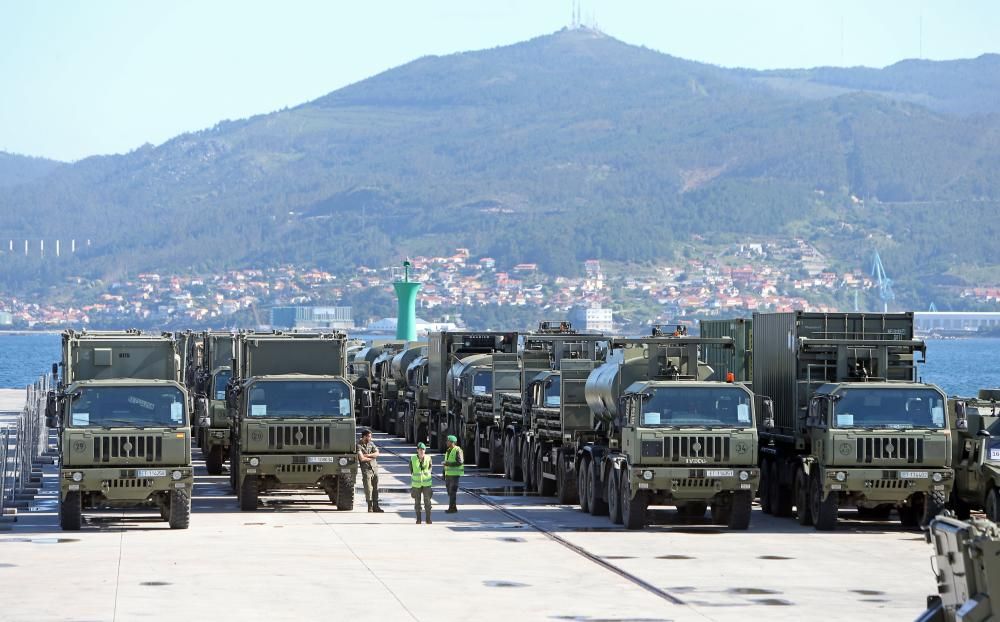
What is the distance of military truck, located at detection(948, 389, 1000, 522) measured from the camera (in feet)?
96.2

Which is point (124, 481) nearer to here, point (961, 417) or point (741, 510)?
point (741, 510)

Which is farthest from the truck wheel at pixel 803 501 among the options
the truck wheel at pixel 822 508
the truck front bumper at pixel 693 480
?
the truck front bumper at pixel 693 480

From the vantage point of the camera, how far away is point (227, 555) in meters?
25.3

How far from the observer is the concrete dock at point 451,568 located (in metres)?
20.3

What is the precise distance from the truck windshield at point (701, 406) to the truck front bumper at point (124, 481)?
23.1 ft

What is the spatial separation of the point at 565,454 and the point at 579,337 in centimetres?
1291

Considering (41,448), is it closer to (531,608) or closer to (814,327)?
(814,327)

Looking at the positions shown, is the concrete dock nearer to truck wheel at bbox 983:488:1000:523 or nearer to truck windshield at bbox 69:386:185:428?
truck wheel at bbox 983:488:1000:523

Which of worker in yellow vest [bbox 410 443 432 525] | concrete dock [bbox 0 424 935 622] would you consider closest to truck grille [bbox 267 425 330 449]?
concrete dock [bbox 0 424 935 622]

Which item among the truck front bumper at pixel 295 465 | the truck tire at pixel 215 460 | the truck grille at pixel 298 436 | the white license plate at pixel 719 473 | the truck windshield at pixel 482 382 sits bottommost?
the truck tire at pixel 215 460

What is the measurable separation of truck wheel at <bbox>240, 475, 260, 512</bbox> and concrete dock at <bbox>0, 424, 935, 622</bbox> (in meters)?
0.55

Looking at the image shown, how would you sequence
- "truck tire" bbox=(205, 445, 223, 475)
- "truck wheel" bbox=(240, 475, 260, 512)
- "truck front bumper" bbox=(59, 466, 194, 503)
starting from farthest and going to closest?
"truck tire" bbox=(205, 445, 223, 475) < "truck wheel" bbox=(240, 475, 260, 512) < "truck front bumper" bbox=(59, 466, 194, 503)

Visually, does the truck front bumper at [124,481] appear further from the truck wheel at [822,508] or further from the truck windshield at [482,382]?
the truck windshield at [482,382]

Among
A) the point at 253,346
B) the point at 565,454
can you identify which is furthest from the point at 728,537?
the point at 253,346
